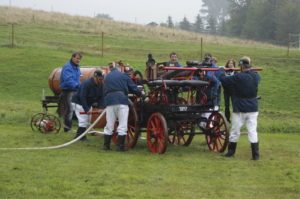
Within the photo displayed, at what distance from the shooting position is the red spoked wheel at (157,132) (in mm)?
10337

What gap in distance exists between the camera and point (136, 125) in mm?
10992

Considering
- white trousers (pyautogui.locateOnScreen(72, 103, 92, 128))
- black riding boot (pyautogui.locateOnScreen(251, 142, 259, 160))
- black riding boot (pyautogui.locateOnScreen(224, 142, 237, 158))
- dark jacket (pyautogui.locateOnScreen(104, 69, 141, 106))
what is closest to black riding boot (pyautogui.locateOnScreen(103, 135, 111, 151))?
dark jacket (pyautogui.locateOnScreen(104, 69, 141, 106))

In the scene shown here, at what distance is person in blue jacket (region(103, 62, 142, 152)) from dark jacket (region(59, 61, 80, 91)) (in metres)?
2.21

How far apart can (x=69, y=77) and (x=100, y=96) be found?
1.12 meters

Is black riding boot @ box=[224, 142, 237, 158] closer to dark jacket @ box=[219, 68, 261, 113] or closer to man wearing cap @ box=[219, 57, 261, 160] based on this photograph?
man wearing cap @ box=[219, 57, 261, 160]

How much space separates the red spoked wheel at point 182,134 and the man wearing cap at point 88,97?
1.77 meters

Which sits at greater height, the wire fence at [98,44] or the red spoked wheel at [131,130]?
the wire fence at [98,44]

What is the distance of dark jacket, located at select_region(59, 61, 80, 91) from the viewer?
12.9 m

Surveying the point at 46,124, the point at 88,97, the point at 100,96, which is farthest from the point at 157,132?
the point at 46,124

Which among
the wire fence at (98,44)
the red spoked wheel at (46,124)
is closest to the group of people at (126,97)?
the red spoked wheel at (46,124)

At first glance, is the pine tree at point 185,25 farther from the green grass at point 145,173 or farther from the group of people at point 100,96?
the green grass at point 145,173

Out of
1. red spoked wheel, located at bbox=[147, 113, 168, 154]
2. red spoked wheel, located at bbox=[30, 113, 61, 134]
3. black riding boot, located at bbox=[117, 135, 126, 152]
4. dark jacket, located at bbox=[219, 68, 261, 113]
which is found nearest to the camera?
dark jacket, located at bbox=[219, 68, 261, 113]

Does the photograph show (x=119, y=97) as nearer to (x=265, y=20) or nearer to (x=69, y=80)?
(x=69, y=80)

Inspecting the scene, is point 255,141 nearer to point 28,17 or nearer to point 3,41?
point 3,41
